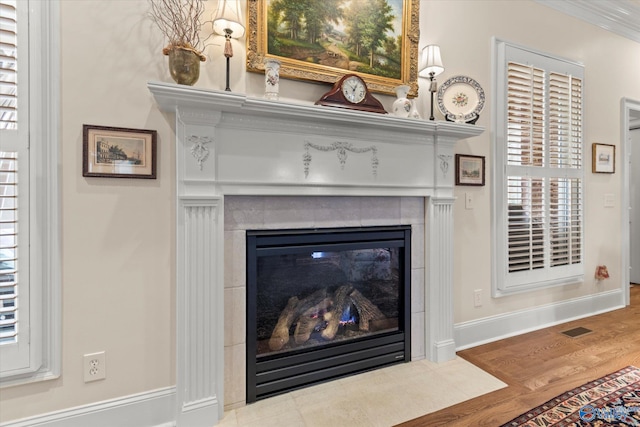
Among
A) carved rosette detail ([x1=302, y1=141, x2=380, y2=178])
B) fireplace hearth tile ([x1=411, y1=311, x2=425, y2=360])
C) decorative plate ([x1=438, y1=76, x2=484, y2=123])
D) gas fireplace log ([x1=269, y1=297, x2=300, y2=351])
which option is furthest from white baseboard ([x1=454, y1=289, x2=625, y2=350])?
decorative plate ([x1=438, y1=76, x2=484, y2=123])

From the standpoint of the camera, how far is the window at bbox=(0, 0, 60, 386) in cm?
143

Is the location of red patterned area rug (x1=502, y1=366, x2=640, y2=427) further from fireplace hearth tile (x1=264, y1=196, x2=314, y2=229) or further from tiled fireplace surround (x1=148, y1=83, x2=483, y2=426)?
fireplace hearth tile (x1=264, y1=196, x2=314, y2=229)

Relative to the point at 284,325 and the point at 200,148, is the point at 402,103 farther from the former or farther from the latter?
the point at 284,325

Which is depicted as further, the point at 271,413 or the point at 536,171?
the point at 536,171

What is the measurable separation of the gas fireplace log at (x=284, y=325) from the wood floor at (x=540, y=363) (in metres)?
0.82

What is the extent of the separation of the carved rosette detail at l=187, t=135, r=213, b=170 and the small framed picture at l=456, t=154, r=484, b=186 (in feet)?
6.03

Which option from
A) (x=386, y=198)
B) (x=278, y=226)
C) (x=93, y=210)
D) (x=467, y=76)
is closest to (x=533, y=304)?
(x=386, y=198)

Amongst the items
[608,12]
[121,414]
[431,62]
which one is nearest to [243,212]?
[121,414]

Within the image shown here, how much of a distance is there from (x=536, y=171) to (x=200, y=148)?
279 cm

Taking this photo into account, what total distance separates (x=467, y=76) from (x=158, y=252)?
2.53 metres

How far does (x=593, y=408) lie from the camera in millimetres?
1760

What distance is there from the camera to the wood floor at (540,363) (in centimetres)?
174

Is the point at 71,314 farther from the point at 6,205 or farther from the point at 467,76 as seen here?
the point at 467,76

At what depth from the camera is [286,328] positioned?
2.04 meters
